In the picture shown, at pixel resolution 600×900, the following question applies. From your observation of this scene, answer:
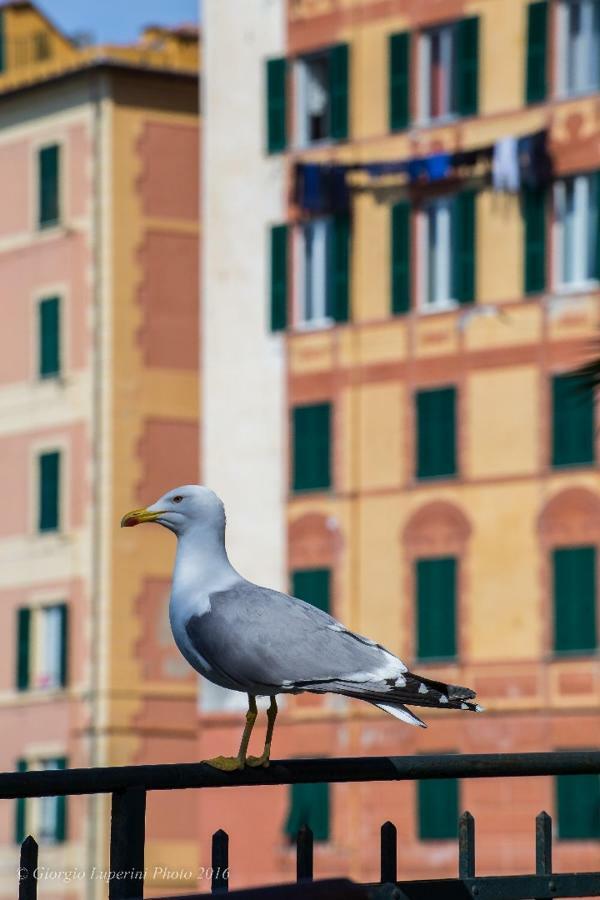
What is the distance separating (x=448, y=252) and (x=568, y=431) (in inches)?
185

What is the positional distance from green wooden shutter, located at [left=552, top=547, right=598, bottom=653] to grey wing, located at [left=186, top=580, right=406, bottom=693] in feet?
139

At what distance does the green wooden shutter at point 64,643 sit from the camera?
61375mm

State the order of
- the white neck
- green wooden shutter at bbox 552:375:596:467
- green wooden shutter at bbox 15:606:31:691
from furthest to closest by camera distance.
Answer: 1. green wooden shutter at bbox 15:606:31:691
2. green wooden shutter at bbox 552:375:596:467
3. the white neck

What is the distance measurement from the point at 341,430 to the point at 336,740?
19.1 feet

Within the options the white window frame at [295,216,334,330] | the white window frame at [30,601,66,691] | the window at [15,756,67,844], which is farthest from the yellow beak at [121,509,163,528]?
the white window frame at [30,601,66,691]

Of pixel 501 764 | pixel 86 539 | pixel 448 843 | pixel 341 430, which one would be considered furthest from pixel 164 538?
pixel 501 764

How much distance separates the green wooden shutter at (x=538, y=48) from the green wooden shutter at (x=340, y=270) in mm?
5255

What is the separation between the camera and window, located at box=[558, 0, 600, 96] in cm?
5175

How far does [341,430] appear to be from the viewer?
55.3 metres

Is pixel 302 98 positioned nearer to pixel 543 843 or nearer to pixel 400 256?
pixel 400 256

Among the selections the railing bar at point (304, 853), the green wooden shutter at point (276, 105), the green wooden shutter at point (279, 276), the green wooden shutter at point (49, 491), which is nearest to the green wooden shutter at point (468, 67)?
the green wooden shutter at point (276, 105)

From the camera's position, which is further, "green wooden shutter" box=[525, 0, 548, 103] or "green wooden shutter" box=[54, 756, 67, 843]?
"green wooden shutter" box=[54, 756, 67, 843]

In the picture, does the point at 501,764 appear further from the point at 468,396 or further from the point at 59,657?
the point at 59,657

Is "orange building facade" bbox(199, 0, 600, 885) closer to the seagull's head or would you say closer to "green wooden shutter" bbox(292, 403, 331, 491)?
"green wooden shutter" bbox(292, 403, 331, 491)
